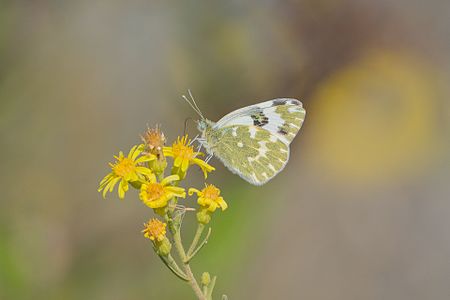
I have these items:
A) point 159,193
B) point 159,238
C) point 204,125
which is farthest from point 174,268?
point 204,125

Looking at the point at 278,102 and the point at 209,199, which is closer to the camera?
the point at 209,199

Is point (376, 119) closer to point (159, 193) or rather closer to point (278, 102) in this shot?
point (278, 102)

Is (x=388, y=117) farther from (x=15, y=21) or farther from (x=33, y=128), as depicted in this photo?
(x=15, y=21)

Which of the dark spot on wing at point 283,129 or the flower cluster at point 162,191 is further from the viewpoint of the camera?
the dark spot on wing at point 283,129

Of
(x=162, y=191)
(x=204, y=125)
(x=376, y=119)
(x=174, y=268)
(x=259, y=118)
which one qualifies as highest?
(x=162, y=191)

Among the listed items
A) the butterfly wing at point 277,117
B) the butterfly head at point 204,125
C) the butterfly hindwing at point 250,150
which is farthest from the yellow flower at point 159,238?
the butterfly wing at point 277,117

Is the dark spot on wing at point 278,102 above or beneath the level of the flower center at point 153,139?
beneath

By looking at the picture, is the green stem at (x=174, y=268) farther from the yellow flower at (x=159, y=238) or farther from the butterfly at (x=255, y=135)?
the butterfly at (x=255, y=135)

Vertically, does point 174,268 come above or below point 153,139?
below
